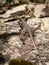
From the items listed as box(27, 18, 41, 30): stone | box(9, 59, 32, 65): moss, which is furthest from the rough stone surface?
box(9, 59, 32, 65): moss

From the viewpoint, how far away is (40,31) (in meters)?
6.00

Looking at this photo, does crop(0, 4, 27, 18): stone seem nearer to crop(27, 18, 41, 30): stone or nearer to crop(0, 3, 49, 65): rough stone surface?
crop(0, 3, 49, 65): rough stone surface

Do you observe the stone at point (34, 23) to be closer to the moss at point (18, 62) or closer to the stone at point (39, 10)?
the stone at point (39, 10)

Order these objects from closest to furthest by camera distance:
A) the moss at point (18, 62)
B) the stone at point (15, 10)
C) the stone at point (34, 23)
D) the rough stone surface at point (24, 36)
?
the moss at point (18, 62), the rough stone surface at point (24, 36), the stone at point (34, 23), the stone at point (15, 10)

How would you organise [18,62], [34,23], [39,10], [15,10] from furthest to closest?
1. [15,10]
2. [39,10]
3. [34,23]
4. [18,62]

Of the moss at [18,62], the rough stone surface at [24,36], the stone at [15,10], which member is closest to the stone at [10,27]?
the rough stone surface at [24,36]

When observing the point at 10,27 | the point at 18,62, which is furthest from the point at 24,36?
the point at 18,62

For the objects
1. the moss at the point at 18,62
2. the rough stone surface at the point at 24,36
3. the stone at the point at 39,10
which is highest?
the stone at the point at 39,10

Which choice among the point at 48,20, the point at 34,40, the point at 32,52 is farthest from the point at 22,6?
the point at 32,52

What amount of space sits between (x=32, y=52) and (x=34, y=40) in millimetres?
526

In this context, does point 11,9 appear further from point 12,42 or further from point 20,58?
point 20,58

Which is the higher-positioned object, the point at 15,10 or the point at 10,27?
the point at 15,10

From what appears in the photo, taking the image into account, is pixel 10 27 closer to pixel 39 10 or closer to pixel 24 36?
pixel 24 36

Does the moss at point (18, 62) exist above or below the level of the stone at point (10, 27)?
below
